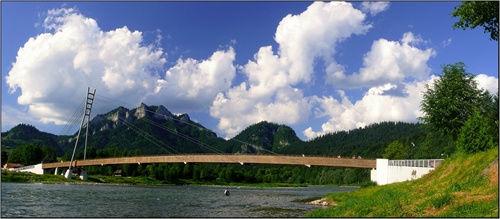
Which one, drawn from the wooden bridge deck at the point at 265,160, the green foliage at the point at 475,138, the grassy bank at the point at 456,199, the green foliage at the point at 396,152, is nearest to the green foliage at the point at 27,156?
the wooden bridge deck at the point at 265,160

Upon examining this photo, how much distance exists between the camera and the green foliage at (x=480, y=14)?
22234 millimetres

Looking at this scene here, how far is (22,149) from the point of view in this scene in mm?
141250

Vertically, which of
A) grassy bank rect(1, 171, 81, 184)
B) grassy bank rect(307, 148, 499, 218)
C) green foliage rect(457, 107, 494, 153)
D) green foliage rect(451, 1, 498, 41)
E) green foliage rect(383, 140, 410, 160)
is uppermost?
green foliage rect(451, 1, 498, 41)

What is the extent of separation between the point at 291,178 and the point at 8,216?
537ft

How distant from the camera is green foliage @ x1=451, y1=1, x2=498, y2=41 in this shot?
72.9ft

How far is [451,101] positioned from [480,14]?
102 feet

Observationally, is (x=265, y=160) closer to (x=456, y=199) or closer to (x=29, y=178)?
(x=29, y=178)

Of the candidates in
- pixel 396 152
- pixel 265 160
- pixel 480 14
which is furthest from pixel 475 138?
pixel 396 152

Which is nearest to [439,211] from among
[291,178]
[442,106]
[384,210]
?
[384,210]

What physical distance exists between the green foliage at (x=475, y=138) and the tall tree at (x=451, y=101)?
17705 millimetres

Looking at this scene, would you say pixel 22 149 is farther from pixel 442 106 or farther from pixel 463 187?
pixel 463 187

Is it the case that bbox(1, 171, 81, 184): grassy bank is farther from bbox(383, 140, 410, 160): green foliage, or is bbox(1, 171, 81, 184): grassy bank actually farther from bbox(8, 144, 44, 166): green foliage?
bbox(383, 140, 410, 160): green foliage

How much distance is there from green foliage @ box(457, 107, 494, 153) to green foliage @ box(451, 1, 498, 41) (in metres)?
10.7

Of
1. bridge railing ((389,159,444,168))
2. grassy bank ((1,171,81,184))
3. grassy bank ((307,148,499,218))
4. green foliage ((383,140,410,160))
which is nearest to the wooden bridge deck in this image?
grassy bank ((1,171,81,184))
